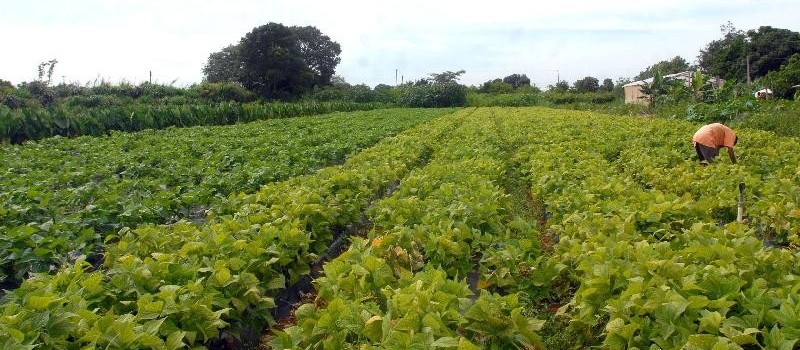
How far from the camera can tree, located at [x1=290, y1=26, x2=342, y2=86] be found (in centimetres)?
6780

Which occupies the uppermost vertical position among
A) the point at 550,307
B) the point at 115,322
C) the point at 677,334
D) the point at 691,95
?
the point at 691,95

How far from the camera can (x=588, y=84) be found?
254 feet

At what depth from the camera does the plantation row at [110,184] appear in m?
5.24

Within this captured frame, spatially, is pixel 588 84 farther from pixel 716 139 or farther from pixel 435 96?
pixel 716 139

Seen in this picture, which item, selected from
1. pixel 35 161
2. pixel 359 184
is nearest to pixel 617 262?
pixel 359 184

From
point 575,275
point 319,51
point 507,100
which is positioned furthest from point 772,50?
point 575,275

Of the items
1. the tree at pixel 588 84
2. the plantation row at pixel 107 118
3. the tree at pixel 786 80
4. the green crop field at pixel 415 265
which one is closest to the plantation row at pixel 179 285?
the green crop field at pixel 415 265

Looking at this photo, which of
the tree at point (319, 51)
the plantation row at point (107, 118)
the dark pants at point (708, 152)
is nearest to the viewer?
the dark pants at point (708, 152)

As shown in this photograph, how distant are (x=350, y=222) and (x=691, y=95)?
107 feet

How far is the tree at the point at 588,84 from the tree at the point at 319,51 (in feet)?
111

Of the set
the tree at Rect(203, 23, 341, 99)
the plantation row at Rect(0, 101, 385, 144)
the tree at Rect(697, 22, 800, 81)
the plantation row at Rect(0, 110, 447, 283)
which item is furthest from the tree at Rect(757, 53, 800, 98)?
the tree at Rect(203, 23, 341, 99)

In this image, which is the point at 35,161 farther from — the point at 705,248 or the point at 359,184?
the point at 705,248

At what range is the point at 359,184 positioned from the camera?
8.09 meters

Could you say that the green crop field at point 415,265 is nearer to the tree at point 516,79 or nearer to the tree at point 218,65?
the tree at point 218,65
